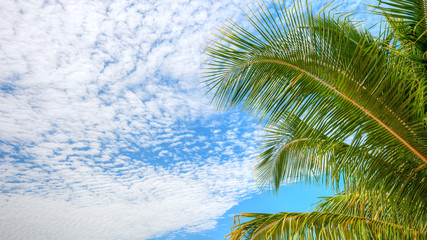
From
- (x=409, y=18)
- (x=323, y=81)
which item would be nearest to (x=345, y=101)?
(x=323, y=81)

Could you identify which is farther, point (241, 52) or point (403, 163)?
point (241, 52)

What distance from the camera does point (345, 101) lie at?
3.07 meters

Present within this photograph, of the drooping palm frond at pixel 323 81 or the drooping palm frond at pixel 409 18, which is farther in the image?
the drooping palm frond at pixel 409 18

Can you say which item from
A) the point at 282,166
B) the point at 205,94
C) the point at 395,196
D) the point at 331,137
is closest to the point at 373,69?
the point at 331,137

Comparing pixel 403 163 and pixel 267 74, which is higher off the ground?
pixel 267 74

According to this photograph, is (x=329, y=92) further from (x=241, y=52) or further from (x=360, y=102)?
(x=241, y=52)

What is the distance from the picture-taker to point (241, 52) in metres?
3.65

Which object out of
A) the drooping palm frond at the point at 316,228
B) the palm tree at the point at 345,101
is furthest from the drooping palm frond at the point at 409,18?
the drooping palm frond at the point at 316,228

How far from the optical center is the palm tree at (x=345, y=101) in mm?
3018

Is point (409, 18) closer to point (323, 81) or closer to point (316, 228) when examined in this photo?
point (323, 81)

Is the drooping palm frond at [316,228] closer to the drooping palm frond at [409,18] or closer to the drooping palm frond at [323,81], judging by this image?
the drooping palm frond at [323,81]

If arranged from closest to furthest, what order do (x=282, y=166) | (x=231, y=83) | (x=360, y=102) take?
(x=360, y=102) → (x=231, y=83) → (x=282, y=166)

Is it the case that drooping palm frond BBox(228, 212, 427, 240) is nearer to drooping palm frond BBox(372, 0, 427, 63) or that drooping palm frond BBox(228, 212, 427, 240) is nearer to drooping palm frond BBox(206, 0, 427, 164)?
drooping palm frond BBox(206, 0, 427, 164)

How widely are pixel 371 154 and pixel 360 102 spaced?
2.03 feet
